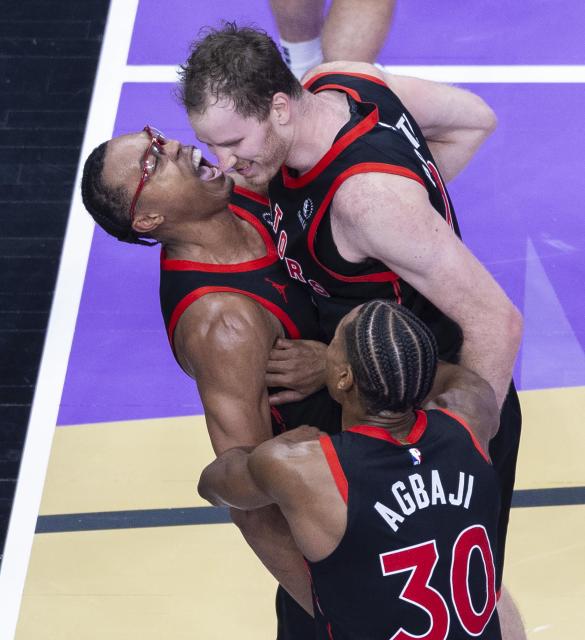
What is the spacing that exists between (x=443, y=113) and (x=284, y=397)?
118 centimetres

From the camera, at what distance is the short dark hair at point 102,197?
354cm

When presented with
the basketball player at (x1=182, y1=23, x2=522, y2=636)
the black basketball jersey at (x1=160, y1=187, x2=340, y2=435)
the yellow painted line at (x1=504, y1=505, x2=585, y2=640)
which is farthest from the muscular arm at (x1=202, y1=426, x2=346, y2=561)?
the yellow painted line at (x1=504, y1=505, x2=585, y2=640)

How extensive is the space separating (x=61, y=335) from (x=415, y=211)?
122 inches

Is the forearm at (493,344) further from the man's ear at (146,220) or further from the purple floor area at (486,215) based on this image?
the purple floor area at (486,215)

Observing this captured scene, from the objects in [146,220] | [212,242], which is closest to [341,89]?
[212,242]

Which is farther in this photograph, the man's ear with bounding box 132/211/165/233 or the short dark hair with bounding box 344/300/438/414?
the man's ear with bounding box 132/211/165/233

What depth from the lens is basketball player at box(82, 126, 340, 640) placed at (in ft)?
11.2

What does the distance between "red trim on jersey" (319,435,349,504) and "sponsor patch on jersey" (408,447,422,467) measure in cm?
20

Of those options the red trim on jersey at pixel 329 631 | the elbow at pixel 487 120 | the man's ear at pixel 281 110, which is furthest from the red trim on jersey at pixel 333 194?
the red trim on jersey at pixel 329 631

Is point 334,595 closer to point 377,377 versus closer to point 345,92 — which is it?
point 377,377

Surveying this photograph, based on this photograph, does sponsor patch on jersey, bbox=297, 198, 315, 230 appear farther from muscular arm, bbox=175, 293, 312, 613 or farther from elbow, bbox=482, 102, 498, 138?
elbow, bbox=482, 102, 498, 138

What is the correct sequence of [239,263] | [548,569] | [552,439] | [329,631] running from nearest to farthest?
[329,631], [239,263], [548,569], [552,439]

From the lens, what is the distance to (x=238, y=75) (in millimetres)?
3227

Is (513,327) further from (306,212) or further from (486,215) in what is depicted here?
(486,215)
